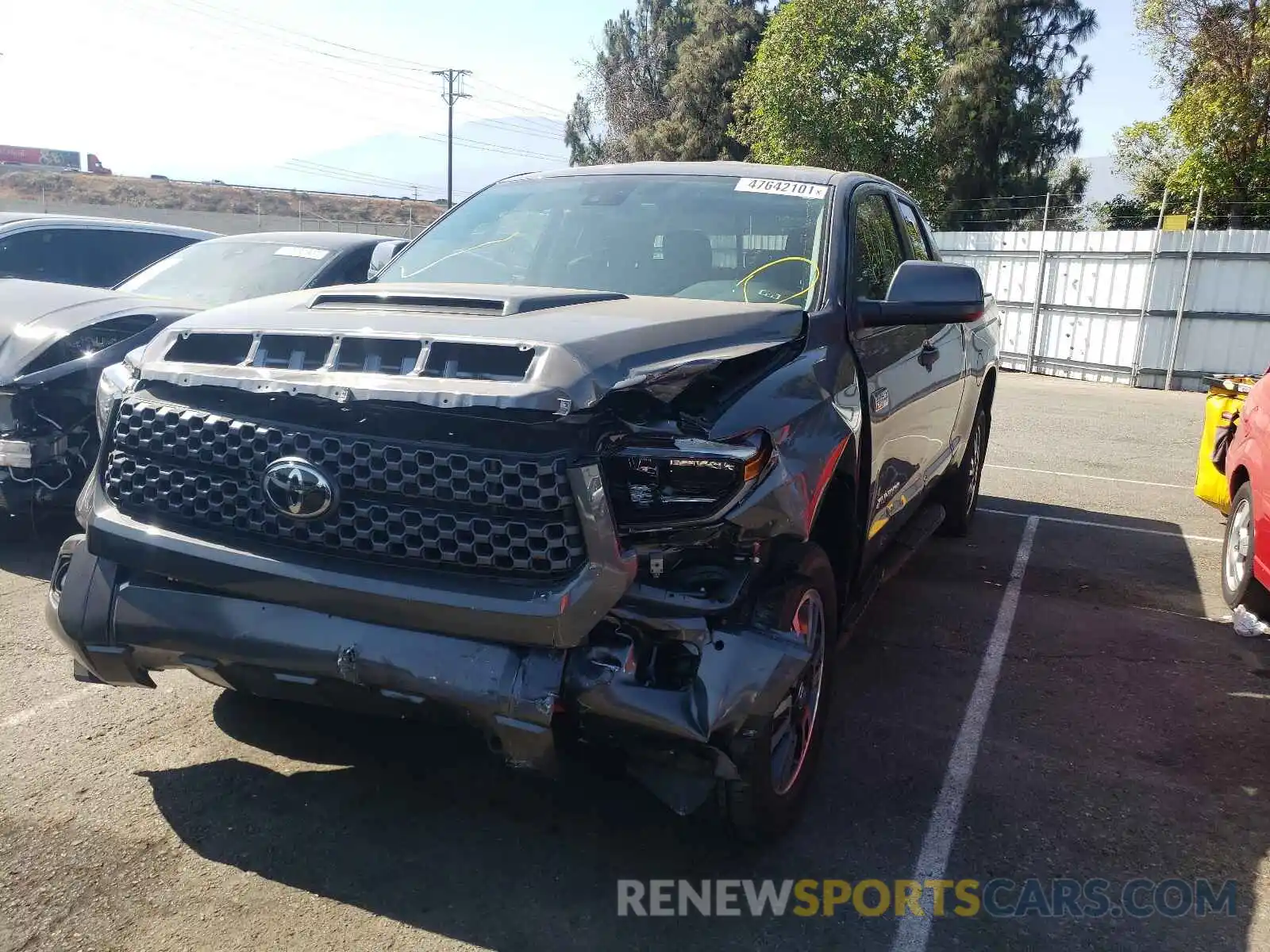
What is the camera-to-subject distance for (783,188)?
4.04 metres

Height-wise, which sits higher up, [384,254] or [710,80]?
[710,80]

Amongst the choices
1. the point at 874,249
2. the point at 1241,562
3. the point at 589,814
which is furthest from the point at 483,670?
the point at 1241,562

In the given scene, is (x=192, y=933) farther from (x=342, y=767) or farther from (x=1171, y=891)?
(x=1171, y=891)

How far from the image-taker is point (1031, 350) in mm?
18688

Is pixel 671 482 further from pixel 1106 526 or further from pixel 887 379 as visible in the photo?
pixel 1106 526

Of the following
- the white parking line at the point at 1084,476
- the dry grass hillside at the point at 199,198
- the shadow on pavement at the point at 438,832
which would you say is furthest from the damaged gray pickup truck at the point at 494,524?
the dry grass hillside at the point at 199,198

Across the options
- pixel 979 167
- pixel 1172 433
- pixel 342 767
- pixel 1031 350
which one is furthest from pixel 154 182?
pixel 342 767

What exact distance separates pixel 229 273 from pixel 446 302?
4200mm

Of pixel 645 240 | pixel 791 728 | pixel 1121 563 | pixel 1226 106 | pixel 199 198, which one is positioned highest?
pixel 1226 106

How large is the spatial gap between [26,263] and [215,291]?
7.04 feet

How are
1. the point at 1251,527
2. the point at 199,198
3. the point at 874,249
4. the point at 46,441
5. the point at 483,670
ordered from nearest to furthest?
1. the point at 483,670
2. the point at 874,249
3. the point at 46,441
4. the point at 1251,527
5. the point at 199,198

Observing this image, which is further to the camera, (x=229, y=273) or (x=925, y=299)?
(x=229, y=273)

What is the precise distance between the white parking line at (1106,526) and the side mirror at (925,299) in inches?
165

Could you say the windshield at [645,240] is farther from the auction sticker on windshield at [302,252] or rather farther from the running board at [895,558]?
the auction sticker on windshield at [302,252]
